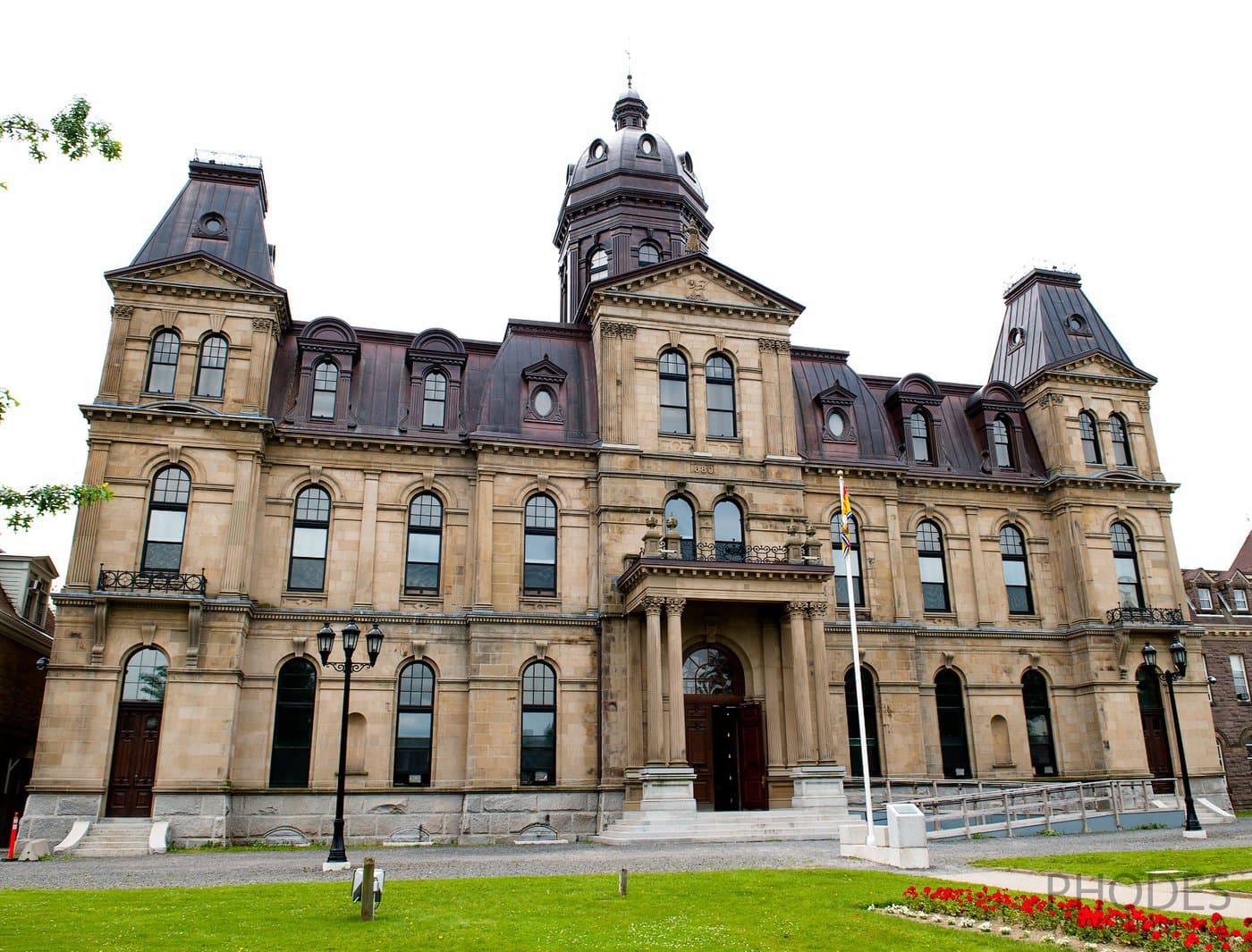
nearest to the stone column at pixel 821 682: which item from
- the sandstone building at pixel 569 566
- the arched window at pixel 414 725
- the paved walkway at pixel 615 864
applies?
the sandstone building at pixel 569 566

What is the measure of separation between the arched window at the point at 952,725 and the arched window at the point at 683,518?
10.2m

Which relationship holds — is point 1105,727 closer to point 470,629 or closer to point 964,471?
point 964,471

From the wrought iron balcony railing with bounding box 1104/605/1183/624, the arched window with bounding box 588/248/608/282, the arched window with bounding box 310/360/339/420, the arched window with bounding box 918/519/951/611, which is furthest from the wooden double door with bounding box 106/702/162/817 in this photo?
the wrought iron balcony railing with bounding box 1104/605/1183/624

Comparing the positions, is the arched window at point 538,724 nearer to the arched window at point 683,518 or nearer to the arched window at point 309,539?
the arched window at point 683,518

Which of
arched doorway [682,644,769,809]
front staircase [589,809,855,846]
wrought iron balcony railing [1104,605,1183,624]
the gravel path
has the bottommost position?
the gravel path

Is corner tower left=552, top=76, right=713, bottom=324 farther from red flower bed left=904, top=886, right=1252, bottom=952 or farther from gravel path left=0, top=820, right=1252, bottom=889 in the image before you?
red flower bed left=904, top=886, right=1252, bottom=952

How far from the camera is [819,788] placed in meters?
27.9

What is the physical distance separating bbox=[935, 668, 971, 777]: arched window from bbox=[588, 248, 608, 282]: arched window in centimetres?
2041

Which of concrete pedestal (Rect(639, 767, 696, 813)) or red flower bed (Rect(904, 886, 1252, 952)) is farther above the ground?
concrete pedestal (Rect(639, 767, 696, 813))

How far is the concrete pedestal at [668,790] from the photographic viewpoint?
26.4 meters

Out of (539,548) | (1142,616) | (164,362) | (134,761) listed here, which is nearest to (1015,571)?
(1142,616)

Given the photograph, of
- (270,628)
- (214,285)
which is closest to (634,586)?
(270,628)

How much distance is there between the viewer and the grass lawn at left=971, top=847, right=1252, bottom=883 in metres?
16.5

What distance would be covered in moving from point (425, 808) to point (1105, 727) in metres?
22.6
